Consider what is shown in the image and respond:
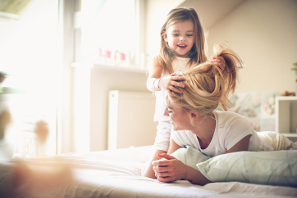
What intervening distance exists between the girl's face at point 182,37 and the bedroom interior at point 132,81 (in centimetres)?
19

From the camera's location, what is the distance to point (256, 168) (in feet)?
2.40

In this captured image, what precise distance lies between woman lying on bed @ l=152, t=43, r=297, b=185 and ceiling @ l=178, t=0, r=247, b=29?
1.84 m

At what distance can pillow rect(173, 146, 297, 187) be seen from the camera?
69 centimetres

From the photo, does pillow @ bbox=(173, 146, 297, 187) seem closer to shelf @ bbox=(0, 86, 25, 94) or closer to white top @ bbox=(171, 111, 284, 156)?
white top @ bbox=(171, 111, 284, 156)

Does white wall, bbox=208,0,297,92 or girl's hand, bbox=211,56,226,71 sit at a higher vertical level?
white wall, bbox=208,0,297,92

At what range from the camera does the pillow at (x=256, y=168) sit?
686 mm

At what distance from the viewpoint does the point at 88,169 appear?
1.03 meters

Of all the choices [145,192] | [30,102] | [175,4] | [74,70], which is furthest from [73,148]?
[30,102]

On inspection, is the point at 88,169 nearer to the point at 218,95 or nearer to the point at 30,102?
the point at 218,95

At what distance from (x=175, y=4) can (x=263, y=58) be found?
1.04m

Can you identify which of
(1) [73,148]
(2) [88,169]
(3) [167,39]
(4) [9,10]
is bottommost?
(1) [73,148]

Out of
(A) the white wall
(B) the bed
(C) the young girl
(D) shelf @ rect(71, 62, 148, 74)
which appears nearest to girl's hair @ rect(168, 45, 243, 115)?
(B) the bed

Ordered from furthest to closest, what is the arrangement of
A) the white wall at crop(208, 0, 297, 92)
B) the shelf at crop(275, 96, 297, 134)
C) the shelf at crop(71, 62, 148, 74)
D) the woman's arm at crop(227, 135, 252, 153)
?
the white wall at crop(208, 0, 297, 92)
the shelf at crop(275, 96, 297, 134)
the shelf at crop(71, 62, 148, 74)
the woman's arm at crop(227, 135, 252, 153)

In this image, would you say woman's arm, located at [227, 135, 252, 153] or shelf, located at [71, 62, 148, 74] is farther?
shelf, located at [71, 62, 148, 74]
